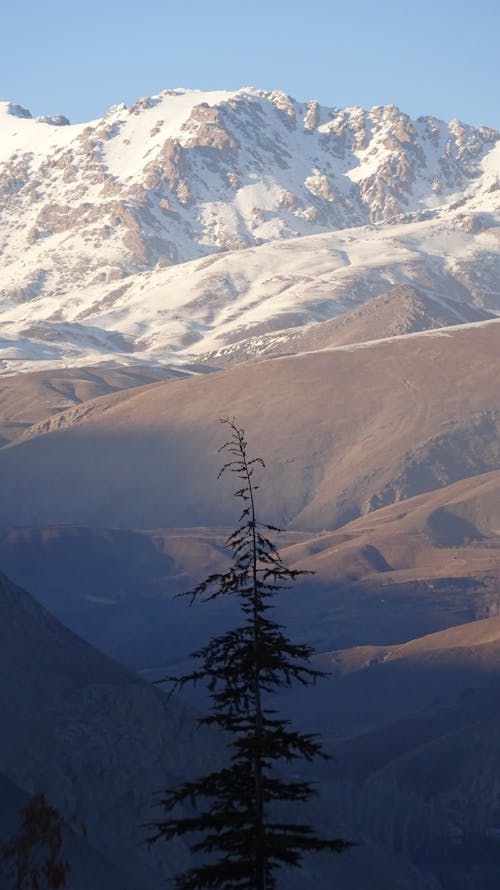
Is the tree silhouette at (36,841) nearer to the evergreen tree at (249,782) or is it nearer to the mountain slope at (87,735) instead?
the evergreen tree at (249,782)

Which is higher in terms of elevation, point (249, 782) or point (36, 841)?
point (249, 782)

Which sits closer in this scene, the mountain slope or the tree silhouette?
the tree silhouette

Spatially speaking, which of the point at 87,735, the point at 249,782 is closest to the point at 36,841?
the point at 249,782

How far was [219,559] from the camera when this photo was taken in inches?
7687

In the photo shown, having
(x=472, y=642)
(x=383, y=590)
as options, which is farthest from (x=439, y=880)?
(x=383, y=590)

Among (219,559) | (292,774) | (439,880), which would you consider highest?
(219,559)

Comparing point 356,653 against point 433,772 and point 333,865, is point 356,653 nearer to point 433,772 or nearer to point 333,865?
point 433,772

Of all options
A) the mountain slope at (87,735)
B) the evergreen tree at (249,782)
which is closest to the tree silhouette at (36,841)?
the evergreen tree at (249,782)

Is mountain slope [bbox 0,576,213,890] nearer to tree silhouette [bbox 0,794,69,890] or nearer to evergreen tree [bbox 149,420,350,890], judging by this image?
tree silhouette [bbox 0,794,69,890]

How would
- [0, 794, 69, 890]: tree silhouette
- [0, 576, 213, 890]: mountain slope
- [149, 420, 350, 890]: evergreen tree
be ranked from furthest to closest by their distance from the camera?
[0, 576, 213, 890]: mountain slope, [0, 794, 69, 890]: tree silhouette, [149, 420, 350, 890]: evergreen tree

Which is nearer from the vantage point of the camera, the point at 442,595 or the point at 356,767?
the point at 356,767

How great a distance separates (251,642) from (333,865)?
4855cm

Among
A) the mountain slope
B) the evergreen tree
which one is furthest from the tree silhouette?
the mountain slope

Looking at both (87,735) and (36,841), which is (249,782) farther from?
(87,735)
